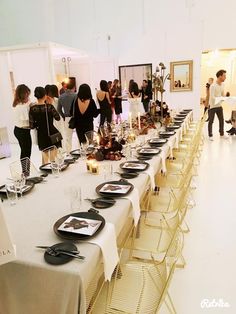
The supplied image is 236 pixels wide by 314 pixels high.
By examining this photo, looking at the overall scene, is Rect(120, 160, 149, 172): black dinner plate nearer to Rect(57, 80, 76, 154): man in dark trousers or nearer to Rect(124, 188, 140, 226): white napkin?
Rect(124, 188, 140, 226): white napkin

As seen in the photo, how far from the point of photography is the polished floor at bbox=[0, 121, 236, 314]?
221cm

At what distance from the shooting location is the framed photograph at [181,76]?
396 inches

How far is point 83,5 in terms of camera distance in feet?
35.7

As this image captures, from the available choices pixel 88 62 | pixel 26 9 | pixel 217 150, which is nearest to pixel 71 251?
pixel 217 150

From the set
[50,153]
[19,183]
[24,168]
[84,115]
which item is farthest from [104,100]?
[19,183]

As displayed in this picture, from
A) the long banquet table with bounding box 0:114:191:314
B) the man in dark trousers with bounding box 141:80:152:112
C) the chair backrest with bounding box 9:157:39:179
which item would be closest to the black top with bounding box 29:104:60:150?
the chair backrest with bounding box 9:157:39:179

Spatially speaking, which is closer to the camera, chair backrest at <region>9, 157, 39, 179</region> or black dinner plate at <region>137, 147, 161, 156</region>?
chair backrest at <region>9, 157, 39, 179</region>

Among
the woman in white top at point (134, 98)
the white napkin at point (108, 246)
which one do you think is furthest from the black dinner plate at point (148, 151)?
the woman in white top at point (134, 98)

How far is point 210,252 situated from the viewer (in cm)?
279

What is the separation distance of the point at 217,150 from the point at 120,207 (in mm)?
5270

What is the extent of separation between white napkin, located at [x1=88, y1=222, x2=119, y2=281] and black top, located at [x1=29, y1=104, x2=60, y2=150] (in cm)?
291

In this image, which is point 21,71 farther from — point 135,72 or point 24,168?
Result: point 24,168

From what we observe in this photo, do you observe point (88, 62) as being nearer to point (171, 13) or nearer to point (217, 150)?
point (171, 13)

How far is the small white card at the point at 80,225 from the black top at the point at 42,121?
277 centimetres
